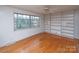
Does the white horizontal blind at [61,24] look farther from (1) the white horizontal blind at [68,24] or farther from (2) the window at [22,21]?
(2) the window at [22,21]

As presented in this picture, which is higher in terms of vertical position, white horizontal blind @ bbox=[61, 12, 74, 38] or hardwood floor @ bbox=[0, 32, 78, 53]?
white horizontal blind @ bbox=[61, 12, 74, 38]

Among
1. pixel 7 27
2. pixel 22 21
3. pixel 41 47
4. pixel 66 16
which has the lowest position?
pixel 41 47

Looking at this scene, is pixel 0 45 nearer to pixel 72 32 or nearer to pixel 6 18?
pixel 6 18

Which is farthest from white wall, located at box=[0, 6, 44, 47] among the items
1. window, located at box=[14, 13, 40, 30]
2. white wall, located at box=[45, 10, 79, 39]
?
white wall, located at box=[45, 10, 79, 39]

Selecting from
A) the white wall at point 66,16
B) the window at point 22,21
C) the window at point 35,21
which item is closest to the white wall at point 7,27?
the window at point 22,21

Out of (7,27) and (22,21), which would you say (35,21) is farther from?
(7,27)

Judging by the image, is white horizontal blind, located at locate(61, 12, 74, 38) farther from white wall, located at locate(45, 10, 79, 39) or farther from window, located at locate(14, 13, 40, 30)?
window, located at locate(14, 13, 40, 30)

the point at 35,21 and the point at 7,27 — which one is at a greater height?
the point at 35,21

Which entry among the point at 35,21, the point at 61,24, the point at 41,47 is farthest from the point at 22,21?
the point at 61,24

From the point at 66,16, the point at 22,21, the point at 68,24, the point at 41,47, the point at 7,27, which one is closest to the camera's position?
the point at 41,47

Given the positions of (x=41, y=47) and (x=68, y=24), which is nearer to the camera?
(x=41, y=47)

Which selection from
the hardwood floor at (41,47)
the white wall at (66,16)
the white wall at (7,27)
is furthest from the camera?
the white wall at (66,16)
